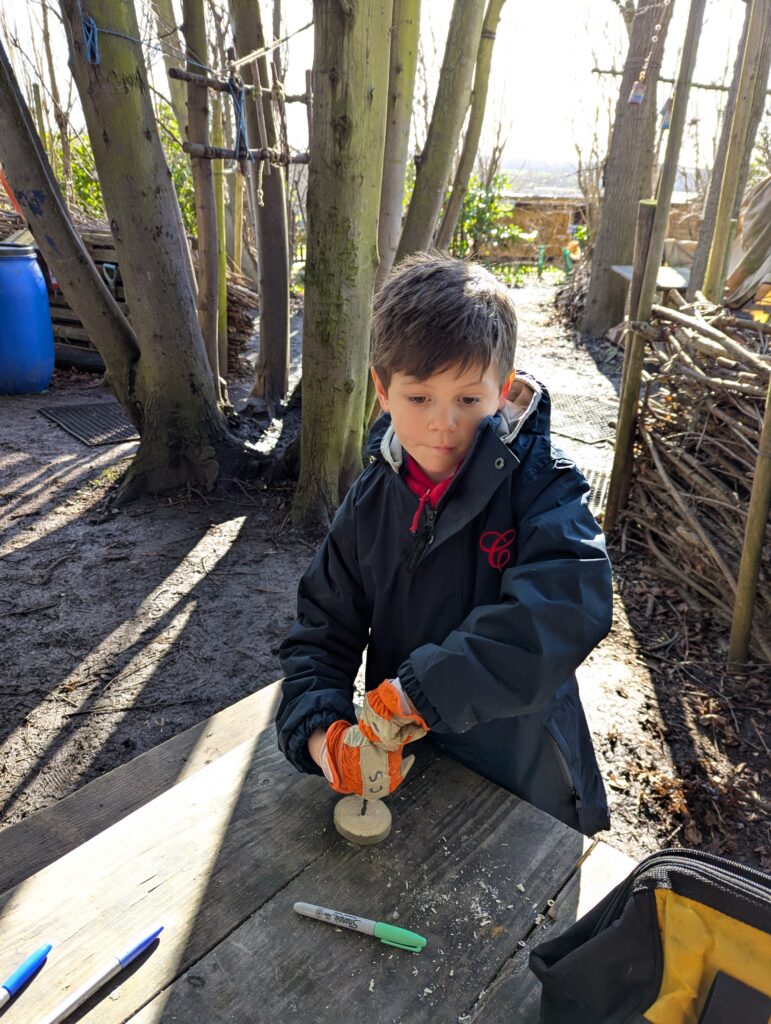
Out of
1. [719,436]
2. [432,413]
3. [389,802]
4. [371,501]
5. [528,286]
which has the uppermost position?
[432,413]

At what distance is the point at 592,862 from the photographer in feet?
3.91

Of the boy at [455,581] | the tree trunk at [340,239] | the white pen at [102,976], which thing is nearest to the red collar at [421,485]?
the boy at [455,581]

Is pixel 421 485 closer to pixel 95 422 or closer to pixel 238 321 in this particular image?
pixel 95 422

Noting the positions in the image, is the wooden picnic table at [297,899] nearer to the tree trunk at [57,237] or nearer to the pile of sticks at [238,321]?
the tree trunk at [57,237]

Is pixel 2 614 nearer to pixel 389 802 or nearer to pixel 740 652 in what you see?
pixel 389 802

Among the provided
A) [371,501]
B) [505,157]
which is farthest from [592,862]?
[505,157]

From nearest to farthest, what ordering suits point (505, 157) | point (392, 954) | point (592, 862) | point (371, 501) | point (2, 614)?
point (392, 954) < point (592, 862) < point (371, 501) < point (2, 614) < point (505, 157)

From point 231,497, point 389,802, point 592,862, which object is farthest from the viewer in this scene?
point 231,497

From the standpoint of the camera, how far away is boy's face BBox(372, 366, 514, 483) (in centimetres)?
128

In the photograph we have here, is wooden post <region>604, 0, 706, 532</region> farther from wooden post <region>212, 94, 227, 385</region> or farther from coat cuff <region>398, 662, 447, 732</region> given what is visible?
coat cuff <region>398, 662, 447, 732</region>

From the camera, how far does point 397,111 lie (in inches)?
165

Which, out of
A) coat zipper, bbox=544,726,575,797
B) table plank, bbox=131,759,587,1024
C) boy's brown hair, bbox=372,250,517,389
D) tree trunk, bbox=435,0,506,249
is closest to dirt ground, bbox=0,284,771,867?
coat zipper, bbox=544,726,575,797

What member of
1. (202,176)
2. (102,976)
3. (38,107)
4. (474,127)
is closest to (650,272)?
(474,127)

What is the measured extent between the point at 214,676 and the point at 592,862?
213cm
